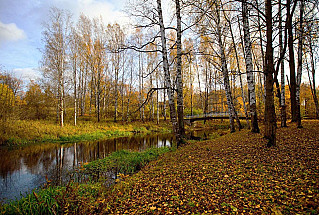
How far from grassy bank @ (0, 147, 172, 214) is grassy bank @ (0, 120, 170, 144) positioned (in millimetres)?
8594

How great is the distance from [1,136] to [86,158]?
8.21 m

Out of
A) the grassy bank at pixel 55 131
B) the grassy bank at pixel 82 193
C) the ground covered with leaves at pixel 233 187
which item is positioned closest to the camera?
the ground covered with leaves at pixel 233 187

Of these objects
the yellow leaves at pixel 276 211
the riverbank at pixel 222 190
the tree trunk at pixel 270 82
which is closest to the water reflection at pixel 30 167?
the riverbank at pixel 222 190

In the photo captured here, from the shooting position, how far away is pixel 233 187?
343 cm

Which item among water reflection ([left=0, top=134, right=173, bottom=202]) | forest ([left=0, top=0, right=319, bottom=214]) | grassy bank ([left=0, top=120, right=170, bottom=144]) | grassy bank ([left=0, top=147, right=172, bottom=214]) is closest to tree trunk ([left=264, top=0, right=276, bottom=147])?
forest ([left=0, top=0, right=319, bottom=214])

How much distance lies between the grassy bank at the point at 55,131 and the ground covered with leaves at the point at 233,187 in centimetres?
1295

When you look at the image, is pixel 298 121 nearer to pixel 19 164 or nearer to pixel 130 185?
pixel 130 185

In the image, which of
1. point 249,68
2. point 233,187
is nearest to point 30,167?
point 233,187

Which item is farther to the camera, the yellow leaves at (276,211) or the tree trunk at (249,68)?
the tree trunk at (249,68)

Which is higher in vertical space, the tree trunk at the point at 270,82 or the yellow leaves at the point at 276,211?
the tree trunk at the point at 270,82

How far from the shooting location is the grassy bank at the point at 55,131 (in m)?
12.5

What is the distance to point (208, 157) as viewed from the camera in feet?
18.6

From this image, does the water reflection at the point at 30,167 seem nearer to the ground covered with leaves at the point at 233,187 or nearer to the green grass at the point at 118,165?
the green grass at the point at 118,165

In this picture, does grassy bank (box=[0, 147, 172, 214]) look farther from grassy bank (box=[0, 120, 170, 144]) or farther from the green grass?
grassy bank (box=[0, 120, 170, 144])
